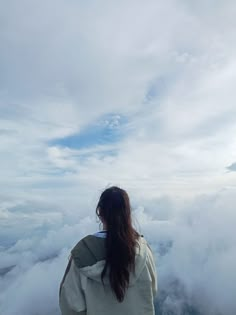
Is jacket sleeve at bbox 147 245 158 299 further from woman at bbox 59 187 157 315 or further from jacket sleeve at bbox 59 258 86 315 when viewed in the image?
jacket sleeve at bbox 59 258 86 315

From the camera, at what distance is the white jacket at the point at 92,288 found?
3.19 m

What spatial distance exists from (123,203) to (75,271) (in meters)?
0.76

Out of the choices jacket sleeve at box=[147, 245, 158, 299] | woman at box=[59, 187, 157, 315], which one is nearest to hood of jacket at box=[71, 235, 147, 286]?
woman at box=[59, 187, 157, 315]

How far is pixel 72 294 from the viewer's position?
3.21 metres

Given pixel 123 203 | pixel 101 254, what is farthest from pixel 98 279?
pixel 123 203

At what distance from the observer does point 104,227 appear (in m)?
3.43

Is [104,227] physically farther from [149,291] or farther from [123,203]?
[149,291]

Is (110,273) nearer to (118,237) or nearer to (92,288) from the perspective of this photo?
(92,288)

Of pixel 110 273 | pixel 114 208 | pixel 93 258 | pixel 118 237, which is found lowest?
pixel 110 273

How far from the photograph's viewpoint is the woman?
3.19m

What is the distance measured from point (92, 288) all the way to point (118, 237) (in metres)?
0.51

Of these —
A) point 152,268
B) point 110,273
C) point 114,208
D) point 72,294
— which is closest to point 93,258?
point 110,273

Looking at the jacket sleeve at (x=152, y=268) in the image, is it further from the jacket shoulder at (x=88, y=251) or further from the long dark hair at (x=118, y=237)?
the jacket shoulder at (x=88, y=251)

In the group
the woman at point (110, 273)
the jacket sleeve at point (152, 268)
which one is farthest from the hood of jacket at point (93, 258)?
the jacket sleeve at point (152, 268)
